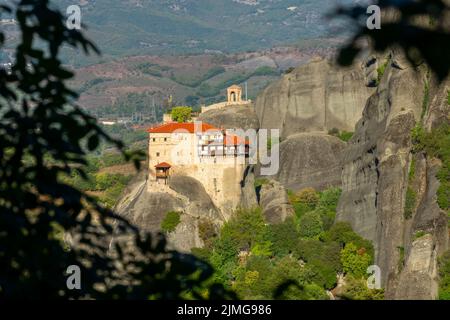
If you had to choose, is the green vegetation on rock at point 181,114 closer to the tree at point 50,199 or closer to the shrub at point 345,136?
the shrub at point 345,136

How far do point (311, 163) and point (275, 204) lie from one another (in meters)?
12.1

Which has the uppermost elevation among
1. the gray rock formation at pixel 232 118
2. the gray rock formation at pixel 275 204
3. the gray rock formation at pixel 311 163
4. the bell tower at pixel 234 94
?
the bell tower at pixel 234 94

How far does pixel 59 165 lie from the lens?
1122cm

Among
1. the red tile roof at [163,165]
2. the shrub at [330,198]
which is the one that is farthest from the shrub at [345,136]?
the red tile roof at [163,165]

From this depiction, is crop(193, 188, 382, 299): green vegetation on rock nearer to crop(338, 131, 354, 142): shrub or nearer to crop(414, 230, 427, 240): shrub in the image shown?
crop(414, 230, 427, 240): shrub

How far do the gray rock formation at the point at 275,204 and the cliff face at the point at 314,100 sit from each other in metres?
15.3

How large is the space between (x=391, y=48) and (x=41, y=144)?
Result: 11.2ft

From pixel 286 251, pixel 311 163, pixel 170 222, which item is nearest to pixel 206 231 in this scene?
pixel 170 222

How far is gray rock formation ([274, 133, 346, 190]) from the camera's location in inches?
3452

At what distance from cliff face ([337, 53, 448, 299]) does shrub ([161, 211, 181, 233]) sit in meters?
10.0

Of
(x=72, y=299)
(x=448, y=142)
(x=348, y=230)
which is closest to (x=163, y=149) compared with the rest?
(x=348, y=230)

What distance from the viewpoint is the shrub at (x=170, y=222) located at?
221 ft

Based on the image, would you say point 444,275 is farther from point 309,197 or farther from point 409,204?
point 309,197

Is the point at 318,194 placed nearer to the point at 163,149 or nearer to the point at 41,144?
the point at 163,149
